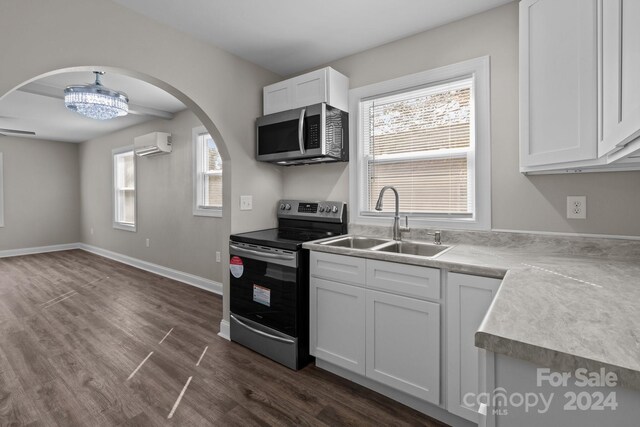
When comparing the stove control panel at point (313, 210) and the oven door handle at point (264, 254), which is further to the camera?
the stove control panel at point (313, 210)

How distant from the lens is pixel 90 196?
6.77m

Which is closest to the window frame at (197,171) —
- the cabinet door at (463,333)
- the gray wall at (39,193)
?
the cabinet door at (463,333)

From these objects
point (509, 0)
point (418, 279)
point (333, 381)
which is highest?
point (509, 0)

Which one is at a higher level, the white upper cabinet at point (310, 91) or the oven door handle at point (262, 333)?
the white upper cabinet at point (310, 91)

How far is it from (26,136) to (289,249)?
7.06 meters

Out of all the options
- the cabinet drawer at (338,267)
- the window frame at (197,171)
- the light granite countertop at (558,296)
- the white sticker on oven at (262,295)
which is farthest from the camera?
the window frame at (197,171)

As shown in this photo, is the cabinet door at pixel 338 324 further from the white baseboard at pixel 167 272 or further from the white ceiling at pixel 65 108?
the white ceiling at pixel 65 108

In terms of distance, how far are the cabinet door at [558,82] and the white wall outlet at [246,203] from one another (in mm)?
2061

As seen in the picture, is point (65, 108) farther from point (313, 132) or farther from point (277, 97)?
point (313, 132)

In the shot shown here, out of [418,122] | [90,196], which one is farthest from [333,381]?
[90,196]

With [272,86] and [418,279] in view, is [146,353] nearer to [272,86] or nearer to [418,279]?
[418,279]

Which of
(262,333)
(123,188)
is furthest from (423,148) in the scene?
(123,188)

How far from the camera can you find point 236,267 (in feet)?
8.54

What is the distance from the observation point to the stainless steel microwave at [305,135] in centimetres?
246
